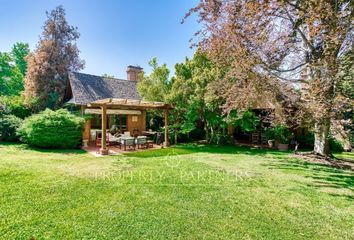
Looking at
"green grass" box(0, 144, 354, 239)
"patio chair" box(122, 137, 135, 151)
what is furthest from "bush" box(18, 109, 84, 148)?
"green grass" box(0, 144, 354, 239)

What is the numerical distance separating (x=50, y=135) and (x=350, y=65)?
51.5 ft

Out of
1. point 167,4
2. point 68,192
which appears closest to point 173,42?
point 167,4

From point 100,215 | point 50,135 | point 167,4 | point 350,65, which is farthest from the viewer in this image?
point 167,4

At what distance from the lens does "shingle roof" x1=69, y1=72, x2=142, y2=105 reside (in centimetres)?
1688

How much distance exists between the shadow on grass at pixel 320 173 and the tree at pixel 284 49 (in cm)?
215

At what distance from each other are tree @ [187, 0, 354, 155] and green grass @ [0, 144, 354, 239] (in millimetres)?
3552

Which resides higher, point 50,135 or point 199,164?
point 50,135

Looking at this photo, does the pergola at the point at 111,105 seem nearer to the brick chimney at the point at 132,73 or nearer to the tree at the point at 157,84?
the tree at the point at 157,84

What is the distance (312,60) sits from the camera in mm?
9281

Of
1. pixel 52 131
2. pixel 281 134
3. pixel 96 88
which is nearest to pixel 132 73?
pixel 96 88

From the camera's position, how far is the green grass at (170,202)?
3914 mm

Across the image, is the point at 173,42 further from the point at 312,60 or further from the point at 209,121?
the point at 312,60

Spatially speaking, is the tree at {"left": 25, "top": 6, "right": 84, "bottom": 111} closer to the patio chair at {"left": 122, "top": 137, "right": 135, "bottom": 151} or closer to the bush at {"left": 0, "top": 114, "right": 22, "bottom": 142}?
the bush at {"left": 0, "top": 114, "right": 22, "bottom": 142}

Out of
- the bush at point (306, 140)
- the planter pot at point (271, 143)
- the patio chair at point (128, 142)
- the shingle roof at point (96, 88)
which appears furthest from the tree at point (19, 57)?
the bush at point (306, 140)
